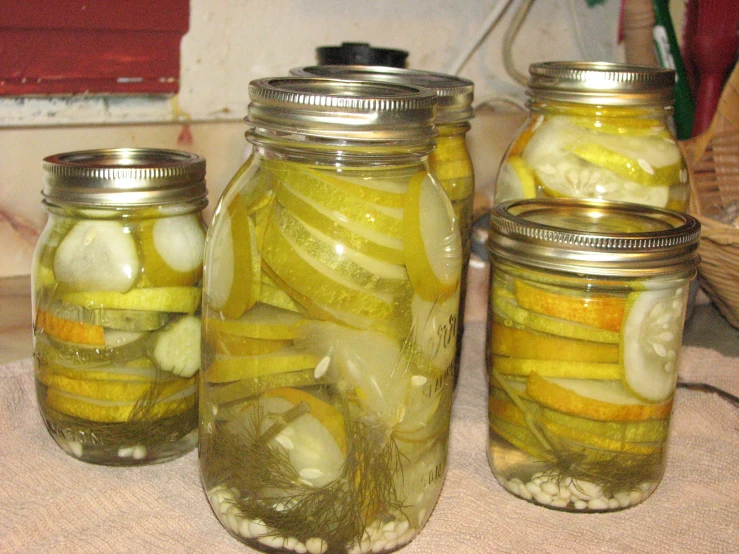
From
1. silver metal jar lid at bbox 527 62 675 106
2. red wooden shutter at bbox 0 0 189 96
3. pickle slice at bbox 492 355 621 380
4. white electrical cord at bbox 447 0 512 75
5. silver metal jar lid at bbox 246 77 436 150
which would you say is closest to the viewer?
silver metal jar lid at bbox 246 77 436 150

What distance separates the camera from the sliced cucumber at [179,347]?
617 millimetres

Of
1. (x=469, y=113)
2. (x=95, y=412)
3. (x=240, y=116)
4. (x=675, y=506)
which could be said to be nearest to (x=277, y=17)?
(x=240, y=116)

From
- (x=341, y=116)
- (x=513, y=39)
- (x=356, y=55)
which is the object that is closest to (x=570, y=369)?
(x=341, y=116)

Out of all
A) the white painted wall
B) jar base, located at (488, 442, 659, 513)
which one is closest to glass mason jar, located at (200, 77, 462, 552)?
jar base, located at (488, 442, 659, 513)

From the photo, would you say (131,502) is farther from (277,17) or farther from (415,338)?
(277,17)

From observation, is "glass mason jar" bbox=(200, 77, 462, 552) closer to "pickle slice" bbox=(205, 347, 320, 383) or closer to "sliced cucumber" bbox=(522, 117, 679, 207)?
"pickle slice" bbox=(205, 347, 320, 383)

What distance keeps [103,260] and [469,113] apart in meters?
0.30

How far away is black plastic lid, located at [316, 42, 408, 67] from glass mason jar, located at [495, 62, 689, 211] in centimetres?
24

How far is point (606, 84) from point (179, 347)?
1.33 ft

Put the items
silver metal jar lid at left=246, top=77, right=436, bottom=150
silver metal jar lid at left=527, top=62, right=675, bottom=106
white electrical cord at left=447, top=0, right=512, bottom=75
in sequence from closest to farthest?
1. silver metal jar lid at left=246, top=77, right=436, bottom=150
2. silver metal jar lid at left=527, top=62, right=675, bottom=106
3. white electrical cord at left=447, top=0, right=512, bottom=75

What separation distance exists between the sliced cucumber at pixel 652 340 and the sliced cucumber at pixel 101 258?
34cm

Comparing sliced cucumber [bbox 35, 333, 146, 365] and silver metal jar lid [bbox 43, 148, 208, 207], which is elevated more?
silver metal jar lid [bbox 43, 148, 208, 207]

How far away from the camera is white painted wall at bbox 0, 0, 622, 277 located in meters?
0.95

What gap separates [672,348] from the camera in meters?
0.60
